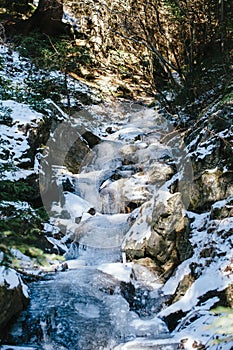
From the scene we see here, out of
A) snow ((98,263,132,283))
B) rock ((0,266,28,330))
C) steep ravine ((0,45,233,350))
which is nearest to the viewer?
rock ((0,266,28,330))

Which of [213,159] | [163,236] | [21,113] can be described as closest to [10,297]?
[163,236]

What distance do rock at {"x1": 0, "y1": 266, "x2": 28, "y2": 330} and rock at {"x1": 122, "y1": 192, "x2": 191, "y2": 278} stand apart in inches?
97.5

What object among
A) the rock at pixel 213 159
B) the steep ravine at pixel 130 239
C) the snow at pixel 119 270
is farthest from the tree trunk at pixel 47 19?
the snow at pixel 119 270

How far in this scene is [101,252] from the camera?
775 cm

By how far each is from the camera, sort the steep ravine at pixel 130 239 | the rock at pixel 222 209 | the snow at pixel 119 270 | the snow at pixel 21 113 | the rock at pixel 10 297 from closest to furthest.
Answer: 1. the rock at pixel 10 297
2. the steep ravine at pixel 130 239
3. the rock at pixel 222 209
4. the snow at pixel 119 270
5. the snow at pixel 21 113

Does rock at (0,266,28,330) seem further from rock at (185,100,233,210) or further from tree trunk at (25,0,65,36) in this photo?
tree trunk at (25,0,65,36)

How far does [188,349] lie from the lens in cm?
408

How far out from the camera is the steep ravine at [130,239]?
4809 millimetres

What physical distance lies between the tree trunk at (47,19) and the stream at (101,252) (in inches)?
159

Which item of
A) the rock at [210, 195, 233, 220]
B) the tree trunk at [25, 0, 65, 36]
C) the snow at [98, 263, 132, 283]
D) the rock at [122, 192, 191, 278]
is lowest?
the snow at [98, 263, 132, 283]

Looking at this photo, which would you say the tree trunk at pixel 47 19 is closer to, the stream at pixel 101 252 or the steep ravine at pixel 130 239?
the stream at pixel 101 252

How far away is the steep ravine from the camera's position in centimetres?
481

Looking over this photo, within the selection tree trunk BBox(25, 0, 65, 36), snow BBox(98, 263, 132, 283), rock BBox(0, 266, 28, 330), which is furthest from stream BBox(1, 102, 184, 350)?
tree trunk BBox(25, 0, 65, 36)

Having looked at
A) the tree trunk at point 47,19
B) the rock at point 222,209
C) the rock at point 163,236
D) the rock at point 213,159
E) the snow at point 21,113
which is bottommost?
the rock at point 163,236
